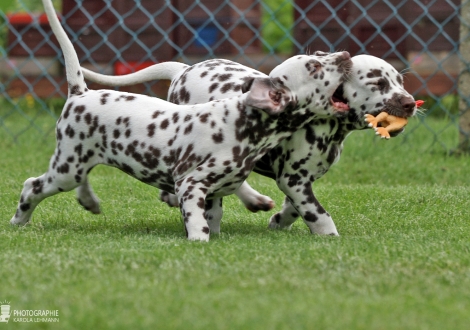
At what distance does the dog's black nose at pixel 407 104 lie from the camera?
3843mm

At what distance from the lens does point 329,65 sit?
3836mm

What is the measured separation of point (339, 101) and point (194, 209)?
0.86 metres

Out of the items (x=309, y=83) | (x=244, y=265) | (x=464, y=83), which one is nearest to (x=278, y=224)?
(x=309, y=83)

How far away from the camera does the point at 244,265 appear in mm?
3137

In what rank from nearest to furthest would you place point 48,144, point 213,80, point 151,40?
1. point 213,80
2. point 48,144
3. point 151,40

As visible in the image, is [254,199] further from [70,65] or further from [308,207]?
[70,65]

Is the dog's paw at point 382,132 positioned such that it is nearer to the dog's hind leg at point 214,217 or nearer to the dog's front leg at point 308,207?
the dog's front leg at point 308,207

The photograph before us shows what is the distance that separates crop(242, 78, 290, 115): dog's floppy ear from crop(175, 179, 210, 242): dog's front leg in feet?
1.45

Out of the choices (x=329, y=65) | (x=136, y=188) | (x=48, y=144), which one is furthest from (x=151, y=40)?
(x=329, y=65)

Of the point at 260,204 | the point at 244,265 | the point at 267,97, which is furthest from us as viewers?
the point at 260,204

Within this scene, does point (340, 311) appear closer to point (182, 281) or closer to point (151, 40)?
point (182, 281)

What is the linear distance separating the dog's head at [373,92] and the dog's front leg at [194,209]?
0.81 m

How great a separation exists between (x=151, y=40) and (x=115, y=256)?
19.4 ft

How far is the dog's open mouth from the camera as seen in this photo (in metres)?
3.86
